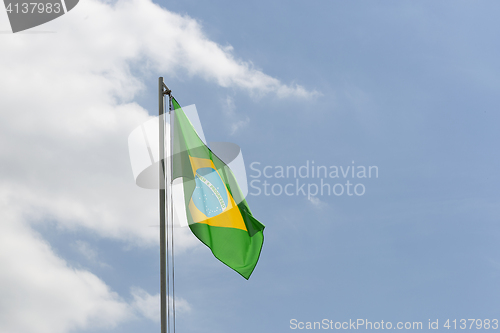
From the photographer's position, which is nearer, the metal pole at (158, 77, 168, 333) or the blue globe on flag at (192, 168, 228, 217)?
the metal pole at (158, 77, 168, 333)

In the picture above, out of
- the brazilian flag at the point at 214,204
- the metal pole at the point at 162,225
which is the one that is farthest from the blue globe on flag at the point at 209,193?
the metal pole at the point at 162,225

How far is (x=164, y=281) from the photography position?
12.2 metres

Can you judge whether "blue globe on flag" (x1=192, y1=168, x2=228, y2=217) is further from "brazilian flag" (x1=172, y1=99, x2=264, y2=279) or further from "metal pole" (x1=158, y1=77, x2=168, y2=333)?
"metal pole" (x1=158, y1=77, x2=168, y2=333)

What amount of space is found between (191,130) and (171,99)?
3.49 feet

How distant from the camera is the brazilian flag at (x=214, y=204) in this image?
13.5 m

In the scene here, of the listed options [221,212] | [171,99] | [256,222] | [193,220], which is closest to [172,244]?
[193,220]

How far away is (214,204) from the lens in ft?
46.0

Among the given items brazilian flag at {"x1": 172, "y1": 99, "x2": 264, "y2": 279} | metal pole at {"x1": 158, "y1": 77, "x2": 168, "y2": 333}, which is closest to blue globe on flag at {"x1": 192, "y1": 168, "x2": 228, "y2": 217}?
→ brazilian flag at {"x1": 172, "y1": 99, "x2": 264, "y2": 279}

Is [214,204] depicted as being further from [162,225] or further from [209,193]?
[162,225]

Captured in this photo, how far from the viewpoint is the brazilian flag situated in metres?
13.5

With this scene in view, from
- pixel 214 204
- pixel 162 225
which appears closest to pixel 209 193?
pixel 214 204

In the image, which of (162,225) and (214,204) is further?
(214,204)

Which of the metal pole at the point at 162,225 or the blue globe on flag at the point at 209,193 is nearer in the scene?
the metal pole at the point at 162,225

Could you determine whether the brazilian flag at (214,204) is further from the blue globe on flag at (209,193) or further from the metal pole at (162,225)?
the metal pole at (162,225)
